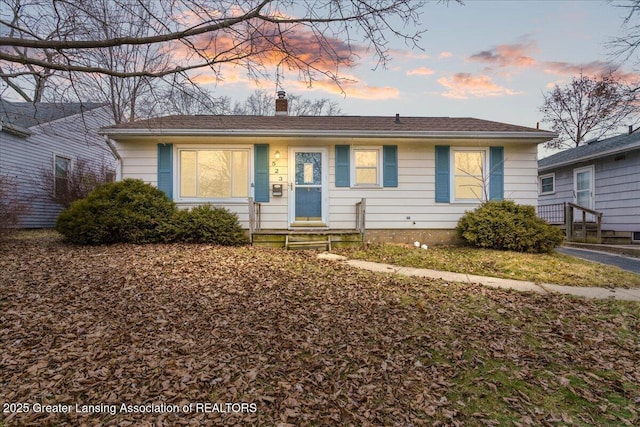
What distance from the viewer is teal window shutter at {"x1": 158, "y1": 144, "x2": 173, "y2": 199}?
865cm

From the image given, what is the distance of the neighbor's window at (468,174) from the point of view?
892cm

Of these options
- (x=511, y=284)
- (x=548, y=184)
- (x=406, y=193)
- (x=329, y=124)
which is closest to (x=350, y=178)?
(x=406, y=193)

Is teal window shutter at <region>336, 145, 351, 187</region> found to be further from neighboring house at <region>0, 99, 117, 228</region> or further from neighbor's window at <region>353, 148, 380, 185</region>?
neighboring house at <region>0, 99, 117, 228</region>

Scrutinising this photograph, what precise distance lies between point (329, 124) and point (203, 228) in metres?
4.54

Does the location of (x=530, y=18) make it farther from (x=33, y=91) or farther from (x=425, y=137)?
(x=33, y=91)

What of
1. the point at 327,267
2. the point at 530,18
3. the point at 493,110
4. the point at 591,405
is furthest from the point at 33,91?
the point at 493,110

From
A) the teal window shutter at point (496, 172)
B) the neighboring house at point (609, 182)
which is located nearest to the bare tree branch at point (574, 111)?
the neighboring house at point (609, 182)

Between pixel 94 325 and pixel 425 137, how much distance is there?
25.8 feet

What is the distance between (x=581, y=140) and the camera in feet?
65.9

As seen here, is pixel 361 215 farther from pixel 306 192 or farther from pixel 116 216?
pixel 116 216

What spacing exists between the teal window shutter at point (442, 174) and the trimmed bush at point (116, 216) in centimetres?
700

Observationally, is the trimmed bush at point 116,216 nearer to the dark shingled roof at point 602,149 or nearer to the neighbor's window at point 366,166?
the neighbor's window at point 366,166

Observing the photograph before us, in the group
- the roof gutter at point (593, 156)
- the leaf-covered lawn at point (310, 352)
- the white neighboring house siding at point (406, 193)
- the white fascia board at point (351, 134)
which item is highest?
the white fascia board at point (351, 134)

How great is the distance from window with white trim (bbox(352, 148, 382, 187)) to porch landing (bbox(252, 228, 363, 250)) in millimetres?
1511
